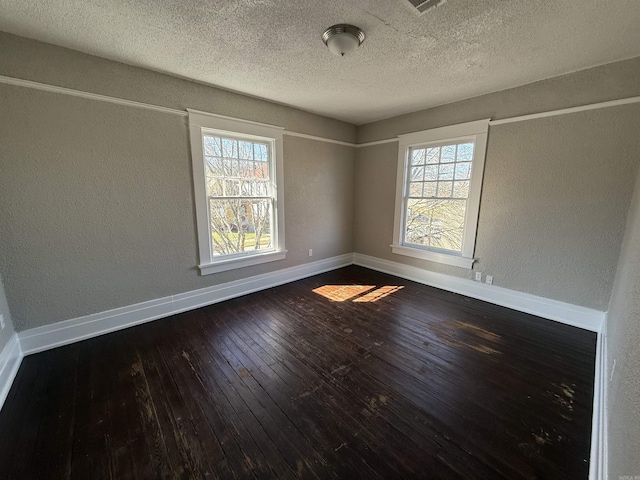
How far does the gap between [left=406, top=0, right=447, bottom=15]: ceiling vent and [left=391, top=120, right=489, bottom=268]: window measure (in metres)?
1.94

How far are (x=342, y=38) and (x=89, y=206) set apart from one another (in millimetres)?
2568

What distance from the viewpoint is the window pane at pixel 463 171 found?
3355 mm

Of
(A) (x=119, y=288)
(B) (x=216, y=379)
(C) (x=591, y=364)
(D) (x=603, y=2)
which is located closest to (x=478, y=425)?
(C) (x=591, y=364)

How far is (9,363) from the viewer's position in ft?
6.25

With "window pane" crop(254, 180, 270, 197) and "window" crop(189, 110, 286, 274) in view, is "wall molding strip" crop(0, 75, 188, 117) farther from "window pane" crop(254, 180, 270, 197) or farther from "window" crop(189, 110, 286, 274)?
"window pane" crop(254, 180, 270, 197)

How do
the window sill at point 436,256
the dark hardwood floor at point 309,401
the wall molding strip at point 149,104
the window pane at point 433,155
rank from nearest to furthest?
the dark hardwood floor at point 309,401 → the wall molding strip at point 149,104 → the window sill at point 436,256 → the window pane at point 433,155

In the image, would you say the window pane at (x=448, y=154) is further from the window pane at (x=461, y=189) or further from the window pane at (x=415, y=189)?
the window pane at (x=415, y=189)

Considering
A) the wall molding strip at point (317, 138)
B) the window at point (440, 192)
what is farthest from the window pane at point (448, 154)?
the wall molding strip at point (317, 138)

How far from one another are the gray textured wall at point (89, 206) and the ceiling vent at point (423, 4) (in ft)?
7.38

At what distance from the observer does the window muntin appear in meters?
3.44

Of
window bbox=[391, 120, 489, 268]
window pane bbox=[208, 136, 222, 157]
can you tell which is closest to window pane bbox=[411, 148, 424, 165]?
window bbox=[391, 120, 489, 268]

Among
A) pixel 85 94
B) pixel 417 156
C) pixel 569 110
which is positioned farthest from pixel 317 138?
pixel 569 110

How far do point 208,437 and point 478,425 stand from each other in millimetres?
1578

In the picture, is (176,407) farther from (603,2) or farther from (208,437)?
(603,2)
